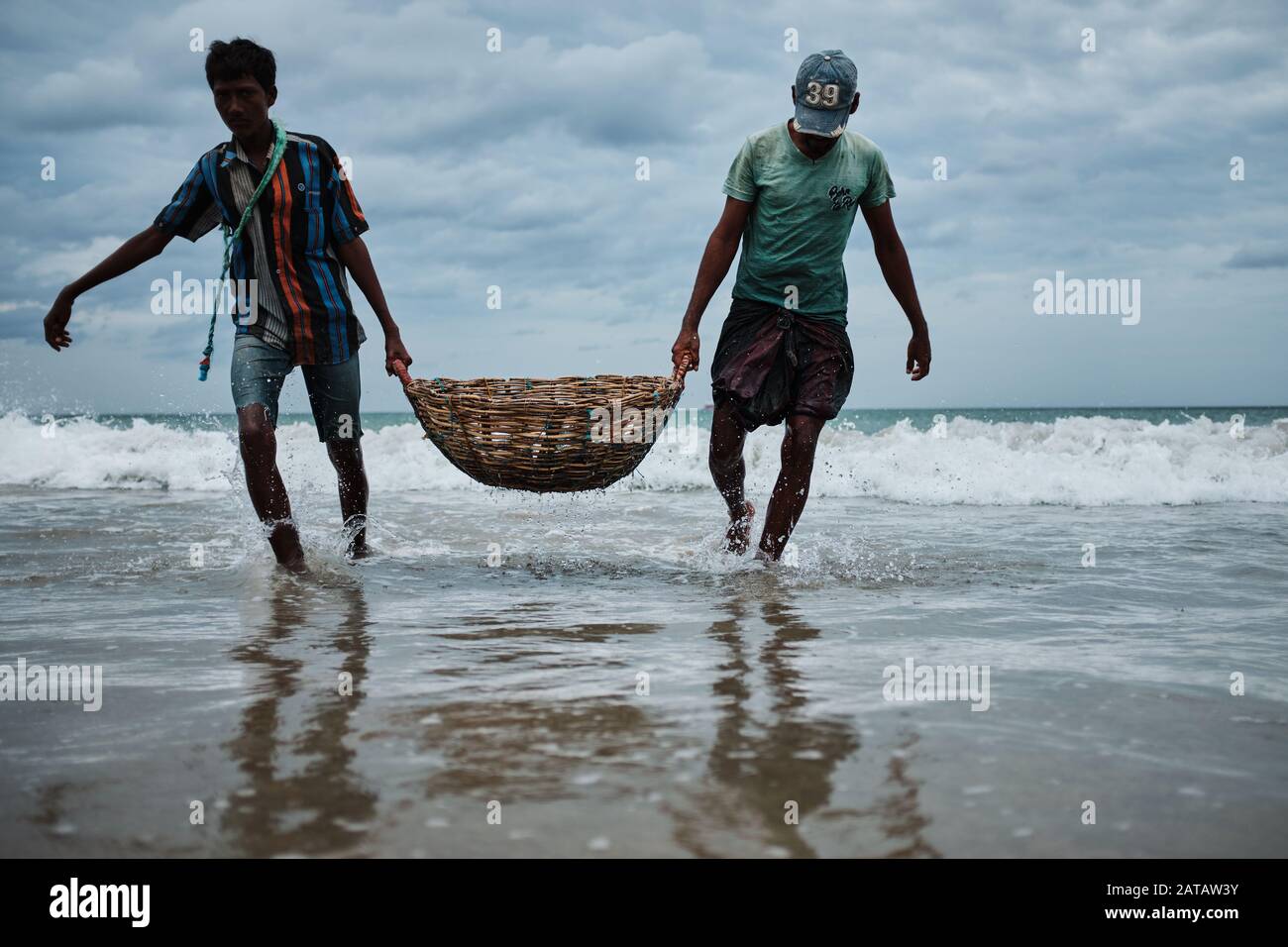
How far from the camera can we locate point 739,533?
500 centimetres

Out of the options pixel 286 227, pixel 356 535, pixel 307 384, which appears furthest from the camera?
pixel 356 535

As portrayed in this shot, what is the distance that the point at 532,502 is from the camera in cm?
814

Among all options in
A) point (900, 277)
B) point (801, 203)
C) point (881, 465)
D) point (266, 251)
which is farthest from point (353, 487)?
point (881, 465)

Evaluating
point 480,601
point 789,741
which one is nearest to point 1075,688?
point 789,741

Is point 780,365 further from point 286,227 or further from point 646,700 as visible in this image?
point 646,700

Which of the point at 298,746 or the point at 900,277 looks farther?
the point at 900,277

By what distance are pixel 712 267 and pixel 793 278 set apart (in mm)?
358

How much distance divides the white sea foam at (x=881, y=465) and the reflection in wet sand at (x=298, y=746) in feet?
15.1

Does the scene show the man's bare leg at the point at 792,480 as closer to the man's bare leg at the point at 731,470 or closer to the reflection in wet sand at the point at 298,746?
the man's bare leg at the point at 731,470

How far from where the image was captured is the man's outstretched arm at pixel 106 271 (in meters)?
4.31

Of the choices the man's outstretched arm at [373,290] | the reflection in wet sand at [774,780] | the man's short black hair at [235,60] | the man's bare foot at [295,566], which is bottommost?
the reflection in wet sand at [774,780]

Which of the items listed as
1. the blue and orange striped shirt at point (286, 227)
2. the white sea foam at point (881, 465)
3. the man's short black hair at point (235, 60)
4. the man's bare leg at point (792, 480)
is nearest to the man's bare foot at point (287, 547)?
the blue and orange striped shirt at point (286, 227)
